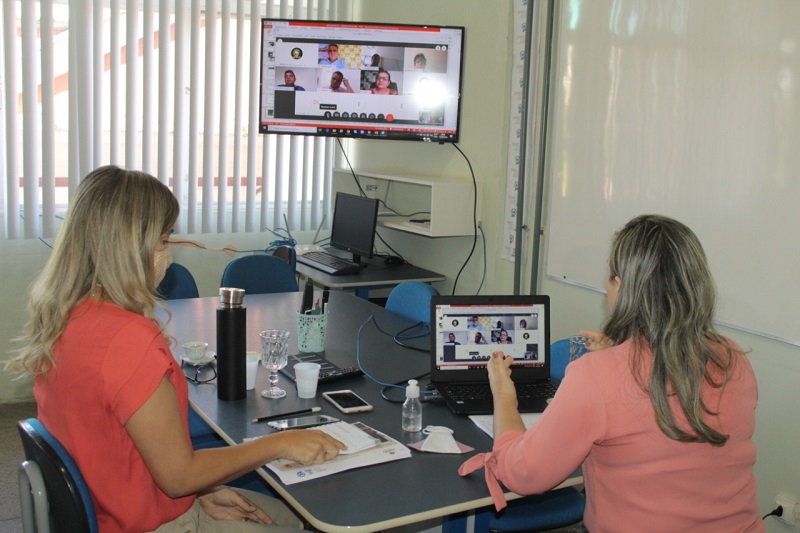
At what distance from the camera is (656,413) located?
1.57m

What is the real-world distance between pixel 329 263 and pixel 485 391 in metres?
2.35

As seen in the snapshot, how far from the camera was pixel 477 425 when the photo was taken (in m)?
2.08

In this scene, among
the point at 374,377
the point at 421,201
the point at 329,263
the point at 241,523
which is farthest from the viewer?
the point at 421,201

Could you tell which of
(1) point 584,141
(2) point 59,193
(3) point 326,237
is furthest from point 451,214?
(2) point 59,193

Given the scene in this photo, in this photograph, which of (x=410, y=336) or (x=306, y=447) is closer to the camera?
(x=306, y=447)

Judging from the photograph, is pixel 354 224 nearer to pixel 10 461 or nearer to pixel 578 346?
pixel 10 461

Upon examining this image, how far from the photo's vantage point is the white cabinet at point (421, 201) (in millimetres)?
4211

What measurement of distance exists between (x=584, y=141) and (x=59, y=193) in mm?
2903

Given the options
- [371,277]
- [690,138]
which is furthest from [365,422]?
[371,277]

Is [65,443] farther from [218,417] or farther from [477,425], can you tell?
[477,425]

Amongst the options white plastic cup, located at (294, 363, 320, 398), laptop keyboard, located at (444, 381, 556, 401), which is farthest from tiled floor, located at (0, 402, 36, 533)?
laptop keyboard, located at (444, 381, 556, 401)

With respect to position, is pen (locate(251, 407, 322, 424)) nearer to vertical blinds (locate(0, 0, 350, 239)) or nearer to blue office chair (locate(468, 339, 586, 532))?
blue office chair (locate(468, 339, 586, 532))

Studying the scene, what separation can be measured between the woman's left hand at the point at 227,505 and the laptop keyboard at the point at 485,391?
620 mm

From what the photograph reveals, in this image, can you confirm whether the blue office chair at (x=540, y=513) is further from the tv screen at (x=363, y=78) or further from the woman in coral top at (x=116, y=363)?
the tv screen at (x=363, y=78)
